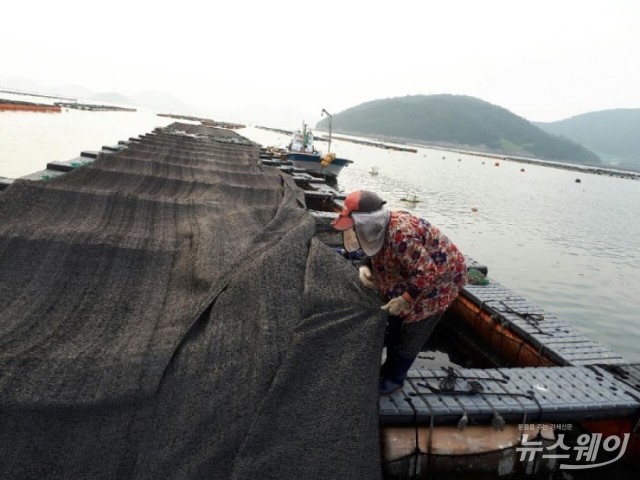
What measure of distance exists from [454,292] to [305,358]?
1.37 meters

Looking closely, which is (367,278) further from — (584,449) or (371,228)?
(584,449)

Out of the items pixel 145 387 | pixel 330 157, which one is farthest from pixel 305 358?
pixel 330 157

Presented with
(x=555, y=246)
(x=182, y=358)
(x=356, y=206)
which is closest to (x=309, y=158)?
(x=555, y=246)

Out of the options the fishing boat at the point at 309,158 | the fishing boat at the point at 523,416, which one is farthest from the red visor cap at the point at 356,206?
the fishing boat at the point at 309,158

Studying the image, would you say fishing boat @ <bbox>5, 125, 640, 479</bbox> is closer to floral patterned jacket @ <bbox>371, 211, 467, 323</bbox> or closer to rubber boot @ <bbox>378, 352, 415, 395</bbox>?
rubber boot @ <bbox>378, 352, 415, 395</bbox>

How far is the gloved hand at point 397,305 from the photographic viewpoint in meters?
3.37

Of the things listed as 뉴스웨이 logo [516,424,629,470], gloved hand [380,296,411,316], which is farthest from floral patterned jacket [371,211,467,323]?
뉴스웨이 logo [516,424,629,470]

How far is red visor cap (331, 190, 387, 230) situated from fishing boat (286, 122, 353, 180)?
73.0 ft

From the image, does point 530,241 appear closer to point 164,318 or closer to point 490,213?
point 490,213

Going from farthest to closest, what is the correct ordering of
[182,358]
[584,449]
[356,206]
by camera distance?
[584,449], [356,206], [182,358]

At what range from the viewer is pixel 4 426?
8.04 ft

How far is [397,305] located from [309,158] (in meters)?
24.6

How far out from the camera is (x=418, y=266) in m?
3.28

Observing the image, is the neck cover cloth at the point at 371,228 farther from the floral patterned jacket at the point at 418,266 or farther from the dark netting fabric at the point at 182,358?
the dark netting fabric at the point at 182,358
